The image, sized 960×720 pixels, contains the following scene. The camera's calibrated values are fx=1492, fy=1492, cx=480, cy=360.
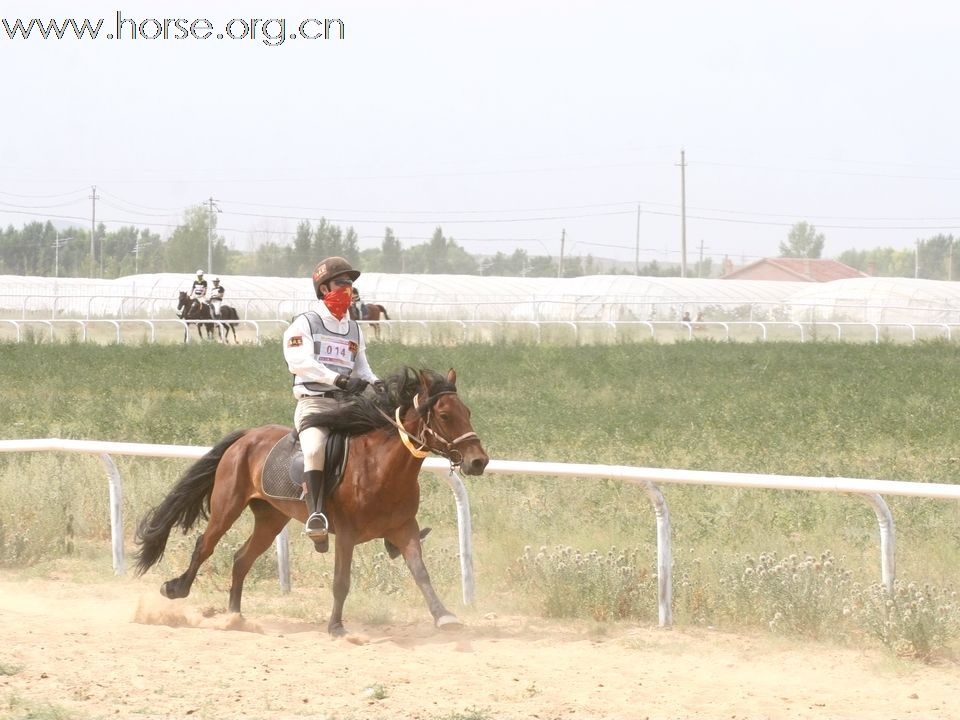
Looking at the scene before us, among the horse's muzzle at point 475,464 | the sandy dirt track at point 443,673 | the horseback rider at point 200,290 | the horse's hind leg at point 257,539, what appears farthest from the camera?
the horseback rider at point 200,290

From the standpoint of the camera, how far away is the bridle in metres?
8.29

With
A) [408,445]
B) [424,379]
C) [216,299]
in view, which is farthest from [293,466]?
[216,299]

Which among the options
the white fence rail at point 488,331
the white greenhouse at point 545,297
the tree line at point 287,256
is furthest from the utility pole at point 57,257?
the white fence rail at point 488,331

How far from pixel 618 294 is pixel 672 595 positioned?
5971 centimetres

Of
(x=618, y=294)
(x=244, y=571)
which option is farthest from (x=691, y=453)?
(x=618, y=294)

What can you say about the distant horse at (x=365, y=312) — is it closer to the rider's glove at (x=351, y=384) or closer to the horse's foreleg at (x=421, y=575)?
the rider's glove at (x=351, y=384)

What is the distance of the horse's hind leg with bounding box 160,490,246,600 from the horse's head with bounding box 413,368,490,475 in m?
1.70

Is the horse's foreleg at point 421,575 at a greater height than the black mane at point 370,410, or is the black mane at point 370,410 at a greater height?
the black mane at point 370,410

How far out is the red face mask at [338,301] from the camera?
9.03 meters

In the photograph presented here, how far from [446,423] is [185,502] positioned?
2.43 metres

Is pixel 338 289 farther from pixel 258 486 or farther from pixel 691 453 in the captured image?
→ pixel 691 453

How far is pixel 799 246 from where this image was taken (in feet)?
501

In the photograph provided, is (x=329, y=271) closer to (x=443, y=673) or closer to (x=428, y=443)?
(x=428, y=443)

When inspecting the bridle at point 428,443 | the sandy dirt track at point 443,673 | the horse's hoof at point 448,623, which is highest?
the bridle at point 428,443
